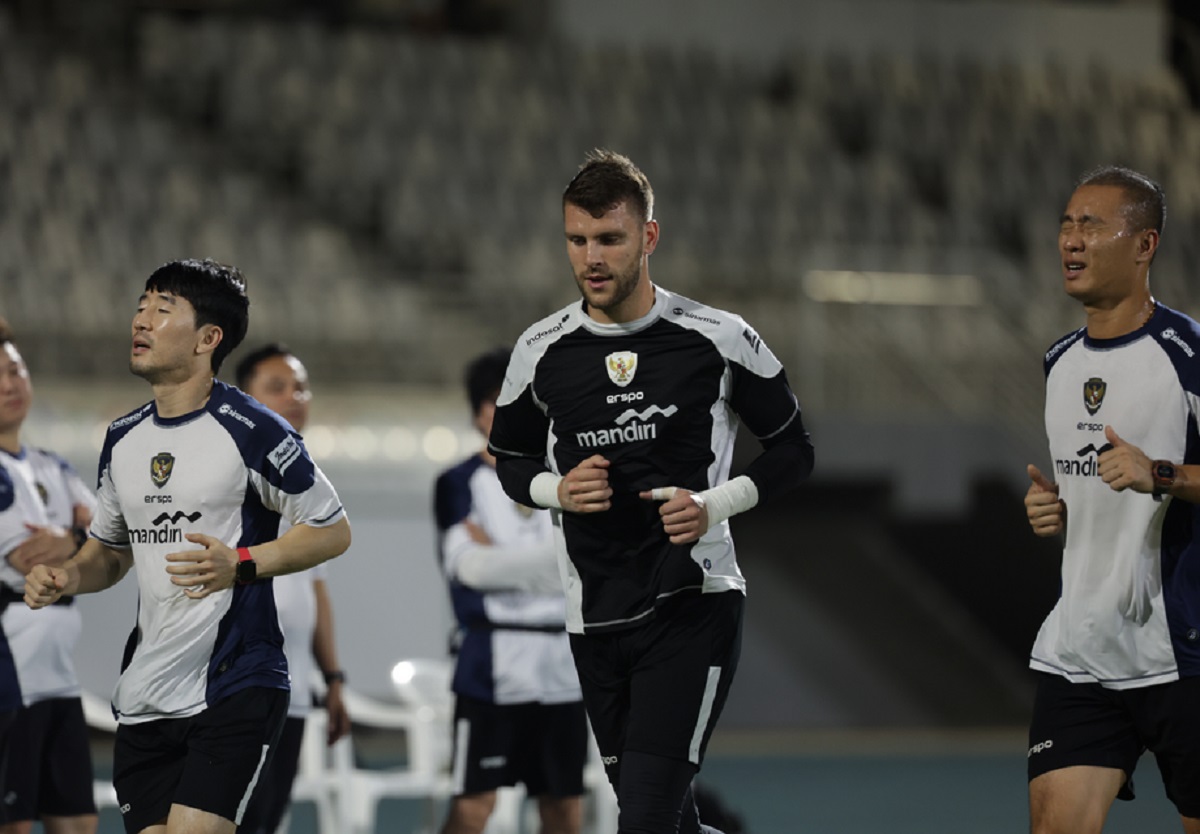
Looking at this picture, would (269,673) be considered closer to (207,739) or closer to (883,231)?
(207,739)

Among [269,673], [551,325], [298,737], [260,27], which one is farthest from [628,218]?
[260,27]

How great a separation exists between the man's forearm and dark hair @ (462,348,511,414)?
1.89 metres

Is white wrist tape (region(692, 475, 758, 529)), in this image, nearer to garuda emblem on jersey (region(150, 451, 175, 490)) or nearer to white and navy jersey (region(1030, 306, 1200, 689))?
white and navy jersey (region(1030, 306, 1200, 689))

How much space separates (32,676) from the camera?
20.1 feet

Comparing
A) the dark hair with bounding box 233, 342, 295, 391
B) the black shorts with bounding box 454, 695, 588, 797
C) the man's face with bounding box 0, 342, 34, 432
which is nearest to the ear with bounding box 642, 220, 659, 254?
the dark hair with bounding box 233, 342, 295, 391

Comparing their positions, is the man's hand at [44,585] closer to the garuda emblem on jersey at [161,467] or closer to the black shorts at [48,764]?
the garuda emblem on jersey at [161,467]

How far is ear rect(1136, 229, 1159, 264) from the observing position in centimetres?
496

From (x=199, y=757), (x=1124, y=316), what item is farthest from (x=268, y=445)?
(x=1124, y=316)

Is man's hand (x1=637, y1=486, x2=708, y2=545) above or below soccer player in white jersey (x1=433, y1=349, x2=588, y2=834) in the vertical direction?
above

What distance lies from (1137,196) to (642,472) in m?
1.61

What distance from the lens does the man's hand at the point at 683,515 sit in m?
4.69

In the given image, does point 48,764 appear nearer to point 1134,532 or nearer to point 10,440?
point 10,440

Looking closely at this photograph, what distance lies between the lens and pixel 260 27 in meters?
19.0

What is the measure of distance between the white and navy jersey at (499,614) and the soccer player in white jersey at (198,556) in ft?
5.76
